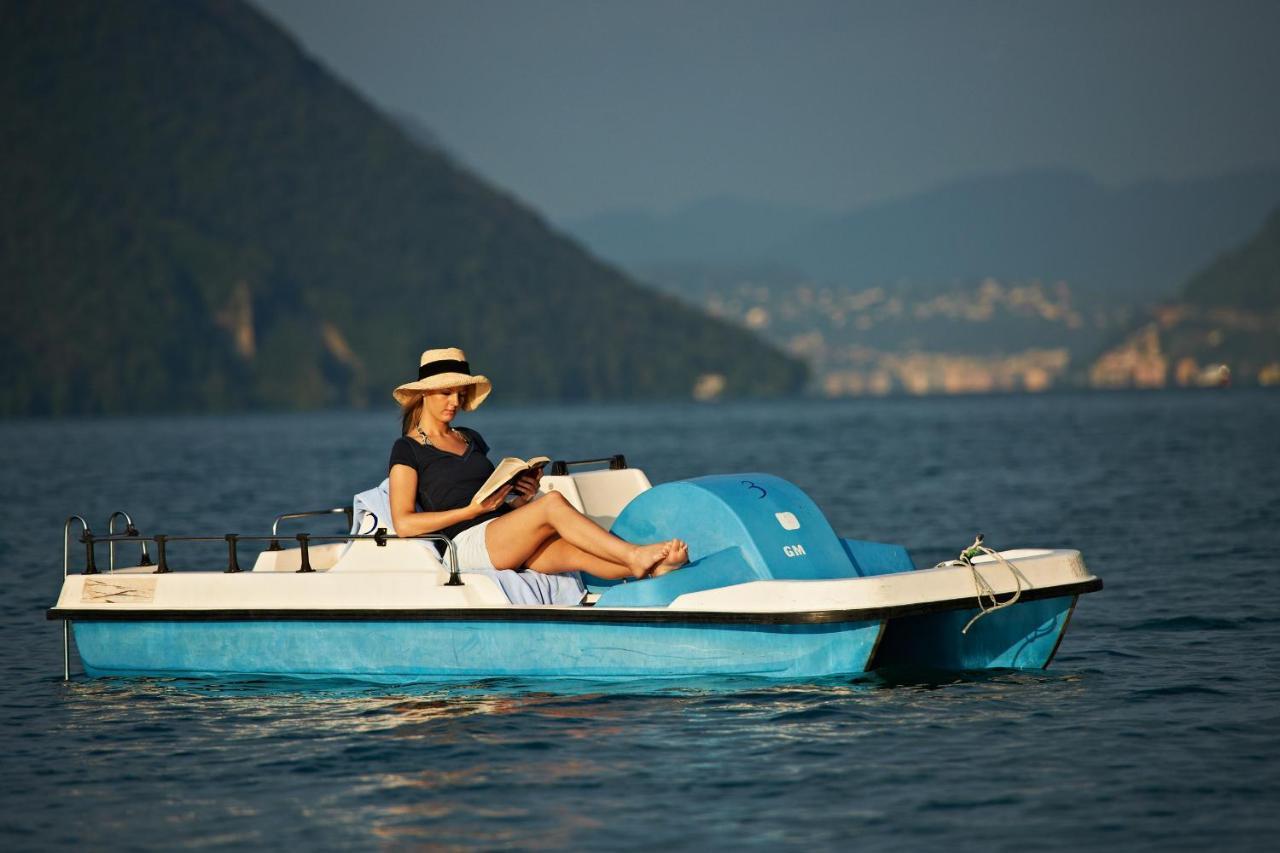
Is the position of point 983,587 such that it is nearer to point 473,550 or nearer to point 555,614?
point 555,614

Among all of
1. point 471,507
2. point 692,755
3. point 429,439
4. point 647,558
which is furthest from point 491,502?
point 692,755

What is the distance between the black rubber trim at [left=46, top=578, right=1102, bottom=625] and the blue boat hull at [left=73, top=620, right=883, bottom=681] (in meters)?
0.04

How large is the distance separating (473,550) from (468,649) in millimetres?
593

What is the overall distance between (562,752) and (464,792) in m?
0.78

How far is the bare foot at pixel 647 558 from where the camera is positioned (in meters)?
9.86

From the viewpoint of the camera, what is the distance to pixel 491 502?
1060cm

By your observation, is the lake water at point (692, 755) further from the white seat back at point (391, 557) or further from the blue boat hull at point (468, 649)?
the white seat back at point (391, 557)

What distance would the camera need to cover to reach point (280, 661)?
10750 mm

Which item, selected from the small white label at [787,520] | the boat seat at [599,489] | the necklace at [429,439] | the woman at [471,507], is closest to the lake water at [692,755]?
the woman at [471,507]

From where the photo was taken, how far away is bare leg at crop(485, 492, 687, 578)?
391 inches

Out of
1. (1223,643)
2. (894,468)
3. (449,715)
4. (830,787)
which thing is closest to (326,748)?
(449,715)

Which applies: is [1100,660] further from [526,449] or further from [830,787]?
[526,449]

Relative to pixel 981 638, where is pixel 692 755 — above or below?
below

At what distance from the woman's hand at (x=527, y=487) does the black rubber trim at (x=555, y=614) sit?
37.3 inches
